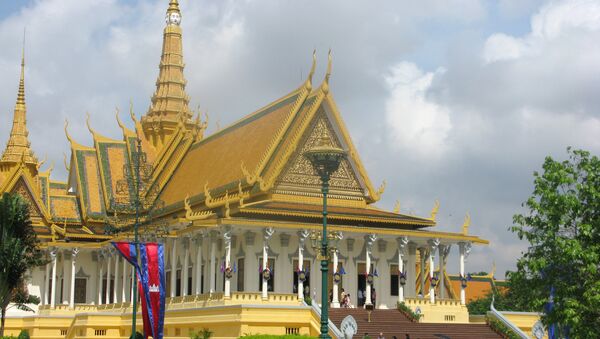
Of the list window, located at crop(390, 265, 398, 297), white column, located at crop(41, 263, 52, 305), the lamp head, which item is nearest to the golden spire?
white column, located at crop(41, 263, 52, 305)

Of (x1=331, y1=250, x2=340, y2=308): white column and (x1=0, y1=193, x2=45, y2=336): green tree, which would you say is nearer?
(x1=0, y1=193, x2=45, y2=336): green tree

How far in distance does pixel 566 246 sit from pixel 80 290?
3296 cm

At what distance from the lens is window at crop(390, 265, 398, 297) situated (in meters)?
39.5

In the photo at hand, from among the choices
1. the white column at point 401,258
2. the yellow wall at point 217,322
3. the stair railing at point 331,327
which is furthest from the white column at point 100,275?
the stair railing at point 331,327

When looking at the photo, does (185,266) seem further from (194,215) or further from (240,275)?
(240,275)

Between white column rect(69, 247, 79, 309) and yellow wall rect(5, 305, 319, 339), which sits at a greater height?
white column rect(69, 247, 79, 309)

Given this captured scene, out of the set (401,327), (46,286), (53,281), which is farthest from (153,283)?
(46,286)

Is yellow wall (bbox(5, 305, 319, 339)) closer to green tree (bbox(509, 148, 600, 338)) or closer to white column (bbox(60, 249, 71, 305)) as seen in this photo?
white column (bbox(60, 249, 71, 305))

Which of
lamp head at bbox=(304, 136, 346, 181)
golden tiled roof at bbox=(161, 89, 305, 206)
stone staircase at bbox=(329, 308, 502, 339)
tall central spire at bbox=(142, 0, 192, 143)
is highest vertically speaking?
tall central spire at bbox=(142, 0, 192, 143)

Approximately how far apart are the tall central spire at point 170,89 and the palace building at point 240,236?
419 cm

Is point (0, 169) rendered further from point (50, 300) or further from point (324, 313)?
point (324, 313)

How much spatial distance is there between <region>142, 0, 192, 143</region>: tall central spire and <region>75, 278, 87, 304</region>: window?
1077 cm

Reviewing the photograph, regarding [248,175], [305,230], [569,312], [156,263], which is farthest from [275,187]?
[569,312]

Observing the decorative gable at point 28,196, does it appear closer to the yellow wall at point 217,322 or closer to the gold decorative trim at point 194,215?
the yellow wall at point 217,322
